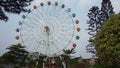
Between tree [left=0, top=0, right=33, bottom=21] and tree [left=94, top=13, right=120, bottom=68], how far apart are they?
5.32 m

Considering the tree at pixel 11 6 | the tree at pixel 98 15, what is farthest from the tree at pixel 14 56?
the tree at pixel 11 6

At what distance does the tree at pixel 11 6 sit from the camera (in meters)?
10.0

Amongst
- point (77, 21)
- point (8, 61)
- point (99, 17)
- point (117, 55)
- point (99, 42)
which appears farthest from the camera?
point (8, 61)

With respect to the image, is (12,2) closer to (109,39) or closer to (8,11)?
(8,11)

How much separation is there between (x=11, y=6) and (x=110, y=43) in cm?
596

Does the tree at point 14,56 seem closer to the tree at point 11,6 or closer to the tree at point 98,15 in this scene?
the tree at point 98,15

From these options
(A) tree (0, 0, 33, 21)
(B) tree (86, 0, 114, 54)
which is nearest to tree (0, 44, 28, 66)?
(B) tree (86, 0, 114, 54)

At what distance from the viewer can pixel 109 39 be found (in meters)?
14.9

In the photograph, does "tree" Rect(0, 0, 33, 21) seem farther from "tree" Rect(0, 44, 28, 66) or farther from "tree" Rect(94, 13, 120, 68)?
"tree" Rect(0, 44, 28, 66)

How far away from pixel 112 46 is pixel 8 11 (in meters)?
6.10

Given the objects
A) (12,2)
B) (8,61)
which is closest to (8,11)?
(12,2)

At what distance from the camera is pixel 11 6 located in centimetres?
1022

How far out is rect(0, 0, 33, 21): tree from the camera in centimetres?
1003

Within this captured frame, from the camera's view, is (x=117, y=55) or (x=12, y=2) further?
(x=117, y=55)
